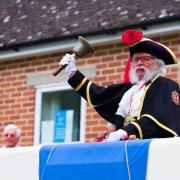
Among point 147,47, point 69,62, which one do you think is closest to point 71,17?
point 69,62

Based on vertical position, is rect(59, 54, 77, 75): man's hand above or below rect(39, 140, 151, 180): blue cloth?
above

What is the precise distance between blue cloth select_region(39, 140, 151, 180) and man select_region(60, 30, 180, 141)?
307 millimetres

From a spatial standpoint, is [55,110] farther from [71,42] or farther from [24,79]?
[71,42]

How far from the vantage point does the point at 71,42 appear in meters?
9.35

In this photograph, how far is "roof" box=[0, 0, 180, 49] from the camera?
880cm

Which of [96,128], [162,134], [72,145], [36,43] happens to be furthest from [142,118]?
[36,43]

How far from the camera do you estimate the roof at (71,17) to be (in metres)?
A: 8.80

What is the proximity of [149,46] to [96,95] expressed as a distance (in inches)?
24.9

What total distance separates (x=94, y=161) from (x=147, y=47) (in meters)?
1.24

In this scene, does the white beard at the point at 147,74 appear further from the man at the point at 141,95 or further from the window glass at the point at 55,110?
the window glass at the point at 55,110

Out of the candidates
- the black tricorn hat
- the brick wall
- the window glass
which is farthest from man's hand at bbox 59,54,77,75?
the window glass

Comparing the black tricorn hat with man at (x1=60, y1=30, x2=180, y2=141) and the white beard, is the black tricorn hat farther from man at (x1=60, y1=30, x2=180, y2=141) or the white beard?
the white beard

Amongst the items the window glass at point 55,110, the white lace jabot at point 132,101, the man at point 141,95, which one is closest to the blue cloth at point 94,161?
the man at point 141,95

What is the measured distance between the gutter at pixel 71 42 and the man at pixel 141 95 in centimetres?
255
